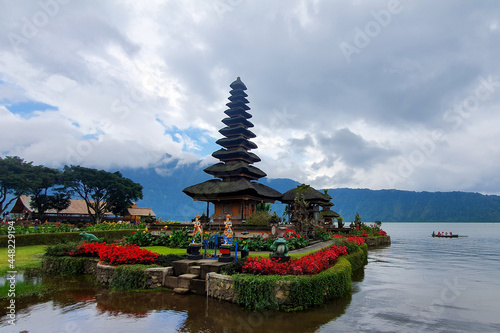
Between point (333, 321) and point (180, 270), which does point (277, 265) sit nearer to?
point (333, 321)

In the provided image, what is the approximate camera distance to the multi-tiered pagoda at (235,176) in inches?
1256

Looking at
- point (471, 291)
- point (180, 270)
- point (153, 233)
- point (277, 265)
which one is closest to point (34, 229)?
point (153, 233)

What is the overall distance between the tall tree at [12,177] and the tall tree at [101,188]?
614cm

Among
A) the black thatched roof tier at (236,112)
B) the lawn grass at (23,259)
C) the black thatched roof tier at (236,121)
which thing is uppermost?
the black thatched roof tier at (236,112)

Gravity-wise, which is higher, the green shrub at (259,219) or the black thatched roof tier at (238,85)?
the black thatched roof tier at (238,85)

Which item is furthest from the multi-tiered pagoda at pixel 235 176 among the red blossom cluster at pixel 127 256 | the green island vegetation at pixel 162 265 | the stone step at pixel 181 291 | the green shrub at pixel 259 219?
the stone step at pixel 181 291

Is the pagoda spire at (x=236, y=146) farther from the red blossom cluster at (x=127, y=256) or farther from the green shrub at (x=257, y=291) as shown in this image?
the green shrub at (x=257, y=291)

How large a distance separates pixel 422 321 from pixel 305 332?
14.2 ft

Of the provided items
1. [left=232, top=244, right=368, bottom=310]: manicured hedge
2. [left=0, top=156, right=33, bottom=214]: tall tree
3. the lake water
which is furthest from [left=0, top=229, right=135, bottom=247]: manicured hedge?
[left=0, top=156, right=33, bottom=214]: tall tree

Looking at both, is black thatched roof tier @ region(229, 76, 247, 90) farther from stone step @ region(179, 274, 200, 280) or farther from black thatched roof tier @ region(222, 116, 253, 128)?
stone step @ region(179, 274, 200, 280)

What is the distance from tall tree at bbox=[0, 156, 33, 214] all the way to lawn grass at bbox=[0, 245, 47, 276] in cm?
2445

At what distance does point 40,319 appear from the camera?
8.90m

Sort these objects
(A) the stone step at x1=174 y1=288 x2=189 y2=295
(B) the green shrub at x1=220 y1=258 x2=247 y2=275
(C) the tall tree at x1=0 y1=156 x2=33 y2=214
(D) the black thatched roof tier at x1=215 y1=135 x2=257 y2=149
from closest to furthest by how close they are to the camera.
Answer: (B) the green shrub at x1=220 y1=258 x2=247 y2=275 < (A) the stone step at x1=174 y1=288 x2=189 y2=295 < (D) the black thatched roof tier at x1=215 y1=135 x2=257 y2=149 < (C) the tall tree at x1=0 y1=156 x2=33 y2=214

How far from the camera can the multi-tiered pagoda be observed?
3189 cm
